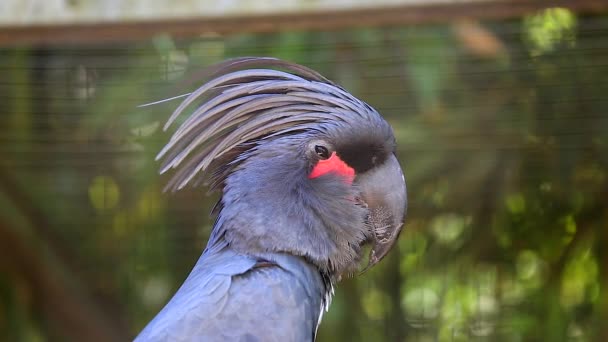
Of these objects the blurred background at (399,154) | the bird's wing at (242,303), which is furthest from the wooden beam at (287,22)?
the bird's wing at (242,303)

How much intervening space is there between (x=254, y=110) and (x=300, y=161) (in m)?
0.14

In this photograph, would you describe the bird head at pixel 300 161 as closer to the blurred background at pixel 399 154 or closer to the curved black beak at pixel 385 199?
the curved black beak at pixel 385 199

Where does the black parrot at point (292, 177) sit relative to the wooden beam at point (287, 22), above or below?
below

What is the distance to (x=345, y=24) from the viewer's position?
2211mm

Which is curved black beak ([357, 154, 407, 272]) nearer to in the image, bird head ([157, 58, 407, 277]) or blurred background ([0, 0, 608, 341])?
bird head ([157, 58, 407, 277])

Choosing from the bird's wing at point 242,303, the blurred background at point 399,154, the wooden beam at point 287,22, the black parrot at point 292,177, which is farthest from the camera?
the blurred background at point 399,154

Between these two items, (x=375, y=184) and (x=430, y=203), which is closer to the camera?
(x=375, y=184)

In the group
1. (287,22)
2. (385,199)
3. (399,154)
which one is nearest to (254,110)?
(385,199)

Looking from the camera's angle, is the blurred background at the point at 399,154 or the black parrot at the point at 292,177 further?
the blurred background at the point at 399,154

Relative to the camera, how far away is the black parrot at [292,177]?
144cm

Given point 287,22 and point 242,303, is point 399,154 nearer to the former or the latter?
point 287,22

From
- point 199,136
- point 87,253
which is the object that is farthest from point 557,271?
point 199,136

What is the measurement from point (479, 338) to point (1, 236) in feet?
6.50

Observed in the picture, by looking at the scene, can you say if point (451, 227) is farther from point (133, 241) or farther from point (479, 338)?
point (133, 241)
